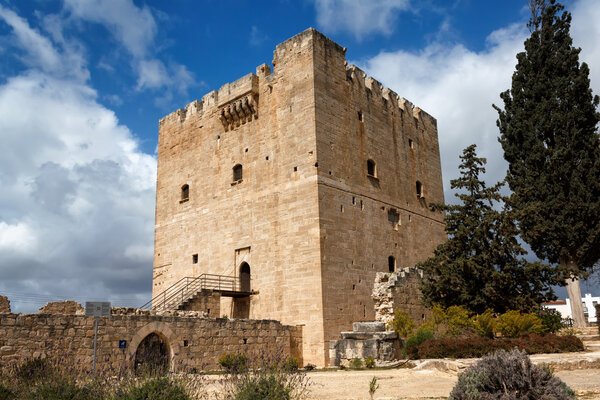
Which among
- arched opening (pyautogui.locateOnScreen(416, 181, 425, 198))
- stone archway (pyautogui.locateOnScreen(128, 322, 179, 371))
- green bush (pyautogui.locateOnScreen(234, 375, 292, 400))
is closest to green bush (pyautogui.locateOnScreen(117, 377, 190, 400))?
green bush (pyautogui.locateOnScreen(234, 375, 292, 400))

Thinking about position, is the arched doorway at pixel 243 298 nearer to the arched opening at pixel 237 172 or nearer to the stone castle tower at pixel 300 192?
the stone castle tower at pixel 300 192

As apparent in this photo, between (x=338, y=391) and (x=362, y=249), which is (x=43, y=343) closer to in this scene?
(x=338, y=391)

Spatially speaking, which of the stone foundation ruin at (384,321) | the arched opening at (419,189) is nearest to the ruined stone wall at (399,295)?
the stone foundation ruin at (384,321)

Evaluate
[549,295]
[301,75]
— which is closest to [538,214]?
[549,295]

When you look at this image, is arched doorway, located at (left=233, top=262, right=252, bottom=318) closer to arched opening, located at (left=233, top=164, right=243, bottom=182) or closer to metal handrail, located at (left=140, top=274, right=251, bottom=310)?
metal handrail, located at (left=140, top=274, right=251, bottom=310)

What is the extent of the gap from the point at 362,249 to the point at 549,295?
243 inches

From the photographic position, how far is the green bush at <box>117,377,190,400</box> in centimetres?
614

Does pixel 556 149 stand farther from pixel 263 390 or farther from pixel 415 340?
→ pixel 263 390

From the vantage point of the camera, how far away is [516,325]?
47.2ft

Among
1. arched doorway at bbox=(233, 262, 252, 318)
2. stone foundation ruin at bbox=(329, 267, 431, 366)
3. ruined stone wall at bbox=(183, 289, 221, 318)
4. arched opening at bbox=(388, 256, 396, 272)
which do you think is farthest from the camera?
arched opening at bbox=(388, 256, 396, 272)

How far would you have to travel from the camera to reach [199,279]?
67.2 ft

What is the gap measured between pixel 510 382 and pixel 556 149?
1618 cm

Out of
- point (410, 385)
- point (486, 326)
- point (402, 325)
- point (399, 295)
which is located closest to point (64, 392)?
point (410, 385)

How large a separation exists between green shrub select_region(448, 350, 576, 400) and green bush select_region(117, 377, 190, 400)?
321 centimetres
